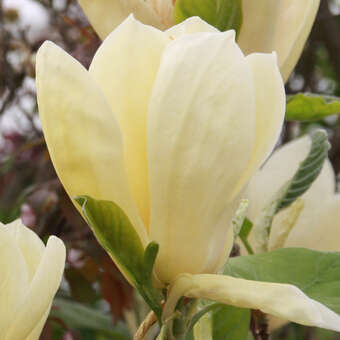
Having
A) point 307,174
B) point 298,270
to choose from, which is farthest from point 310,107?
point 298,270

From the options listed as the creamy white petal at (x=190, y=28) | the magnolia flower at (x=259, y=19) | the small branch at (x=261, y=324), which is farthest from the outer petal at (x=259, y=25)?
the small branch at (x=261, y=324)

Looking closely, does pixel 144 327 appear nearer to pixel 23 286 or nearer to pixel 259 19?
pixel 23 286

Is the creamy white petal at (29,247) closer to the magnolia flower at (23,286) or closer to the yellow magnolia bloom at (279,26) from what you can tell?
the magnolia flower at (23,286)

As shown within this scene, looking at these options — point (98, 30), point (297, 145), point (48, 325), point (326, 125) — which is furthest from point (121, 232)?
point (326, 125)

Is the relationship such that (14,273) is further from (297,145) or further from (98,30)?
(297,145)

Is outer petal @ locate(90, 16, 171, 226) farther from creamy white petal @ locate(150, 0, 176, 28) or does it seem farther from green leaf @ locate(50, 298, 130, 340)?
green leaf @ locate(50, 298, 130, 340)

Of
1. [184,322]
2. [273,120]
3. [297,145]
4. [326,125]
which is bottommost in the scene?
[326,125]
